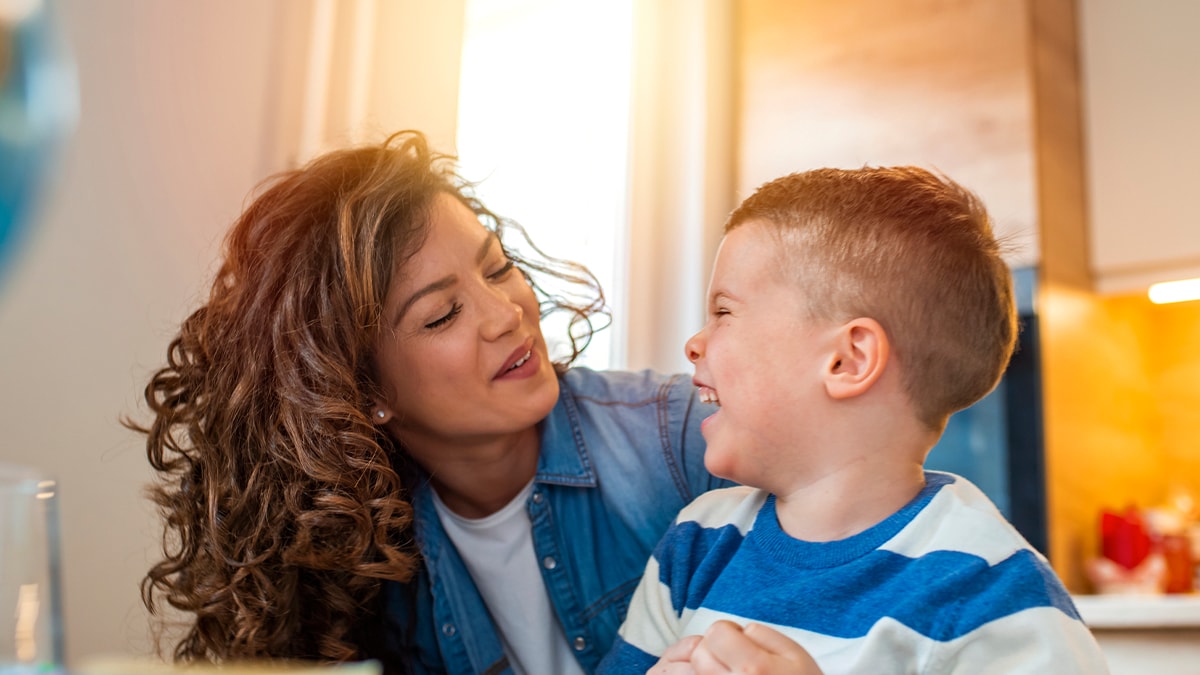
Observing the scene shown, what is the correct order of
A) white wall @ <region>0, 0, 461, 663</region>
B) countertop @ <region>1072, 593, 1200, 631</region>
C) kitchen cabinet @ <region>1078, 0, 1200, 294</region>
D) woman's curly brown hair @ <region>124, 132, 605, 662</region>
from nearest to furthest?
1. woman's curly brown hair @ <region>124, 132, 605, 662</region>
2. white wall @ <region>0, 0, 461, 663</region>
3. countertop @ <region>1072, 593, 1200, 631</region>
4. kitchen cabinet @ <region>1078, 0, 1200, 294</region>

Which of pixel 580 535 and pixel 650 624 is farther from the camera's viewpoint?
pixel 580 535

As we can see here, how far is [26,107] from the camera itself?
0.45 m

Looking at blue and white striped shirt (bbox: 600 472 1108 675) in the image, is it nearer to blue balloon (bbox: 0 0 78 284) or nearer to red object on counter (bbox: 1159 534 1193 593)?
blue balloon (bbox: 0 0 78 284)

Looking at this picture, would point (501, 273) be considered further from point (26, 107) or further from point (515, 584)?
point (26, 107)

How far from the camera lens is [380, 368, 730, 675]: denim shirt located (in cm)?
135

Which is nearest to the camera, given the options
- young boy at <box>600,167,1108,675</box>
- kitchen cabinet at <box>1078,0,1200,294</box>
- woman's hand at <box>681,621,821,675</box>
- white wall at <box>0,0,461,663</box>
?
woman's hand at <box>681,621,821,675</box>

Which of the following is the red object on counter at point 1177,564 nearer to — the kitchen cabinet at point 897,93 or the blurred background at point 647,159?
the blurred background at point 647,159

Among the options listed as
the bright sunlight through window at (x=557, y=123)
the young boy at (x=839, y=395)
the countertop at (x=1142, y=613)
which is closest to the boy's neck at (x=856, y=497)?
the young boy at (x=839, y=395)

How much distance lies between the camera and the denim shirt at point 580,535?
135 cm

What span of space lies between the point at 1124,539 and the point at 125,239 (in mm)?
2153

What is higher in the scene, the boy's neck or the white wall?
the white wall

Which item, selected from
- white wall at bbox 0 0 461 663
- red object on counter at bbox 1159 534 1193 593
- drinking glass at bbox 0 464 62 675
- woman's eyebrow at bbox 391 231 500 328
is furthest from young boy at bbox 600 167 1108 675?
red object on counter at bbox 1159 534 1193 593

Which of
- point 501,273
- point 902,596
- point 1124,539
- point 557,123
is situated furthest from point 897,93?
point 902,596

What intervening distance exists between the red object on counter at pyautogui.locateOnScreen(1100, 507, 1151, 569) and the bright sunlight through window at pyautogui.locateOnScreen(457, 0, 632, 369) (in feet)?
3.95
